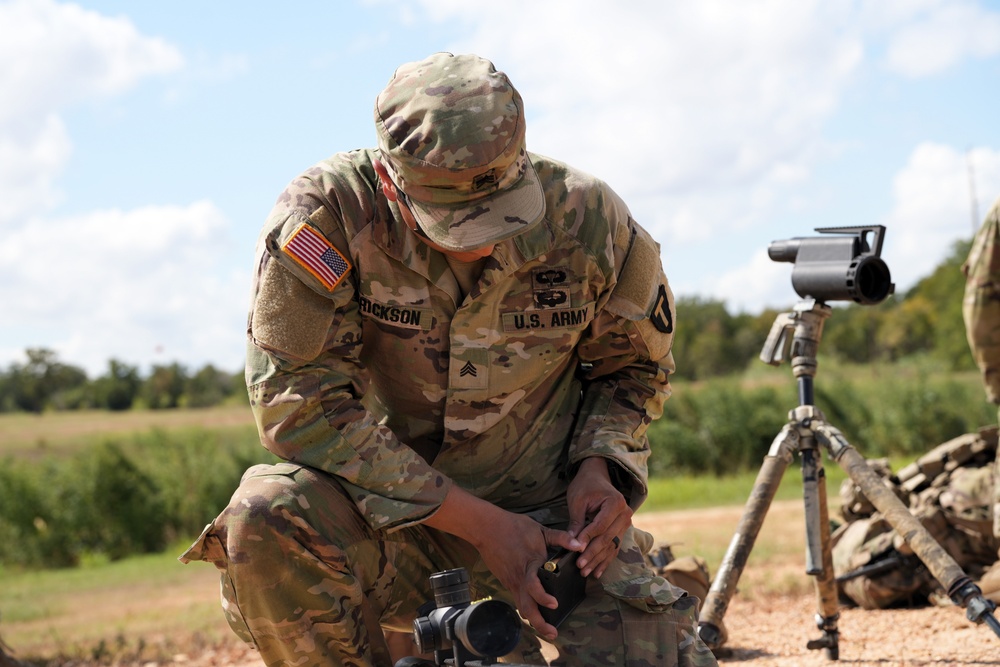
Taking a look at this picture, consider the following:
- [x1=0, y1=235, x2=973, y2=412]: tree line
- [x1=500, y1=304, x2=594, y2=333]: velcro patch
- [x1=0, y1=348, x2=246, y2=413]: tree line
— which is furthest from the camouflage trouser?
[x1=0, y1=348, x2=246, y2=413]: tree line

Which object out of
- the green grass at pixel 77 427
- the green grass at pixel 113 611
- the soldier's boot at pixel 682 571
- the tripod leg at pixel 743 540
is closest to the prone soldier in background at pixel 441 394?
the tripod leg at pixel 743 540

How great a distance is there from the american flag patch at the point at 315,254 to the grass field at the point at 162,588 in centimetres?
315

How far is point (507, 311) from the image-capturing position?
292 cm

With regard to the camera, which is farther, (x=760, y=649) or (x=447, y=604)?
(x=760, y=649)

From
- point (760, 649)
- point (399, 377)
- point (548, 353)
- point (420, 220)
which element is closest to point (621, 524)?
point (548, 353)

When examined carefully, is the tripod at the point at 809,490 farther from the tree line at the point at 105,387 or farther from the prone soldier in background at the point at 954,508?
the tree line at the point at 105,387

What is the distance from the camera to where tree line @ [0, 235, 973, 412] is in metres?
48.6

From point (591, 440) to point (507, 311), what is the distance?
41 cm

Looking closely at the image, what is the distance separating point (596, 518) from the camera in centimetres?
277

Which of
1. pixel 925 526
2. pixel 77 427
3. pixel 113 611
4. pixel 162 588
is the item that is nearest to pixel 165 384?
pixel 77 427

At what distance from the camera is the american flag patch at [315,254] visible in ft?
8.79

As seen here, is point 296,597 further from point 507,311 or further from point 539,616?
point 507,311

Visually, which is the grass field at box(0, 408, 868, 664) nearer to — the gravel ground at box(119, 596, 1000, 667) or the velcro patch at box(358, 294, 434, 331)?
the gravel ground at box(119, 596, 1000, 667)

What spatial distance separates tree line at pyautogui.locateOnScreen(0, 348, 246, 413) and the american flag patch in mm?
50125
